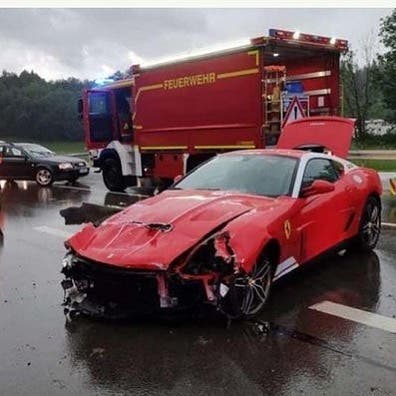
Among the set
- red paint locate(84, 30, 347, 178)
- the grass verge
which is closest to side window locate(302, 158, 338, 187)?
red paint locate(84, 30, 347, 178)

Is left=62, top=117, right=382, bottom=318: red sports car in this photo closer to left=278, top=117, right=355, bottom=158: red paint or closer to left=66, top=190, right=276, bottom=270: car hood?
left=66, top=190, right=276, bottom=270: car hood

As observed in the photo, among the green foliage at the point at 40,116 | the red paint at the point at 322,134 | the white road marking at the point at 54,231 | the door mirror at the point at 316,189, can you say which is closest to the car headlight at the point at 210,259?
the door mirror at the point at 316,189

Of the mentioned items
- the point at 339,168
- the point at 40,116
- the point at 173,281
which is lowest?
the point at 173,281

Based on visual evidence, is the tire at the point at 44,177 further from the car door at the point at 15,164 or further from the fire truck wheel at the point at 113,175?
the fire truck wheel at the point at 113,175

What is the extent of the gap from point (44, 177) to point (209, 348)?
1465cm

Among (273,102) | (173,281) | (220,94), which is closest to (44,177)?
(220,94)

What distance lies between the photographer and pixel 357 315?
200 inches

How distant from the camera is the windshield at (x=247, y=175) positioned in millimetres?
5940

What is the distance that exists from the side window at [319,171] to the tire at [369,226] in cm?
74

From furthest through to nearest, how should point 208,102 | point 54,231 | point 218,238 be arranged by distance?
1. point 208,102
2. point 54,231
3. point 218,238

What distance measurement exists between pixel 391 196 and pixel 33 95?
215 feet

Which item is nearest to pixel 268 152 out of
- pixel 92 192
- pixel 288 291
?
pixel 288 291

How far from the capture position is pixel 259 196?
5.74 metres

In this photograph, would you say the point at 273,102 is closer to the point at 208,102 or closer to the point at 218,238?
the point at 208,102
